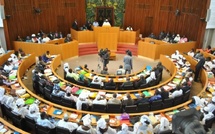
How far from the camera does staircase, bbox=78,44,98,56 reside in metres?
16.7

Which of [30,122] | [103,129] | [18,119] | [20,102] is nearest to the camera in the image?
[103,129]

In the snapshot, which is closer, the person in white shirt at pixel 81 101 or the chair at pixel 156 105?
the person in white shirt at pixel 81 101

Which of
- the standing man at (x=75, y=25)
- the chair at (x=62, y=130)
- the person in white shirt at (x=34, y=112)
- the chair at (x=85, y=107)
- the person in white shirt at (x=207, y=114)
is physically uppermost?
the standing man at (x=75, y=25)

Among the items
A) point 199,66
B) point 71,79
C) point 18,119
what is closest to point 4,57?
point 71,79

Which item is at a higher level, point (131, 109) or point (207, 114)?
point (207, 114)

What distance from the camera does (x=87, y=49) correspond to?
16.9 meters

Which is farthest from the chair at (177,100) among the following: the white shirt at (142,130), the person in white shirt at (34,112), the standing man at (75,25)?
the standing man at (75,25)

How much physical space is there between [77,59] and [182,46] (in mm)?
7484

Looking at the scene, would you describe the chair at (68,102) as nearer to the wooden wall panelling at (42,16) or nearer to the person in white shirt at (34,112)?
the person in white shirt at (34,112)

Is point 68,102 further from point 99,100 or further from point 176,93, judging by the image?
point 176,93

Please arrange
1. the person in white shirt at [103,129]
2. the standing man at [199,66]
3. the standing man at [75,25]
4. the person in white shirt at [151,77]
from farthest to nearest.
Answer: the standing man at [75,25] → the standing man at [199,66] → the person in white shirt at [151,77] → the person in white shirt at [103,129]

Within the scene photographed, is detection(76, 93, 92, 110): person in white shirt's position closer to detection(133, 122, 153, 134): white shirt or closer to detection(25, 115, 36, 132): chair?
detection(25, 115, 36, 132): chair

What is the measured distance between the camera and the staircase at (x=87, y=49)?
54.7 ft

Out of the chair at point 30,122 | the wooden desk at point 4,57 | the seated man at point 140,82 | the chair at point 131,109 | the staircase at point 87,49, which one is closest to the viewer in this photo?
the chair at point 30,122
